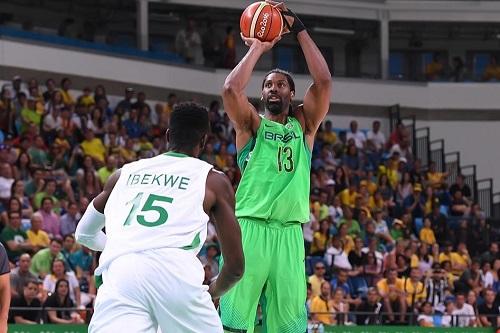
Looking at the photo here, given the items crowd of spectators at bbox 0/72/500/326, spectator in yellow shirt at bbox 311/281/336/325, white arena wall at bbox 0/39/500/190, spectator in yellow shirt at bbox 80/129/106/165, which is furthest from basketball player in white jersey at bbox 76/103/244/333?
white arena wall at bbox 0/39/500/190

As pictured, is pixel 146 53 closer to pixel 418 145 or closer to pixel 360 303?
pixel 418 145

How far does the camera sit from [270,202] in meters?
8.94

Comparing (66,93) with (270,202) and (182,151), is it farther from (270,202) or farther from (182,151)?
(182,151)

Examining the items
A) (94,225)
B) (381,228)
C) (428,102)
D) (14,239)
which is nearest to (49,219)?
(14,239)

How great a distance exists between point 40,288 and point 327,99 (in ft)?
27.4

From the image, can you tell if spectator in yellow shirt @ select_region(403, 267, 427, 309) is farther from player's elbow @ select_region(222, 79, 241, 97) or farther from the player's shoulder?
the player's shoulder

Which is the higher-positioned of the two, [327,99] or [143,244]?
[327,99]

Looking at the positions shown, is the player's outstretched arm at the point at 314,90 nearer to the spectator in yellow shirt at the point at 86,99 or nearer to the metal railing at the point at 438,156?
the spectator in yellow shirt at the point at 86,99

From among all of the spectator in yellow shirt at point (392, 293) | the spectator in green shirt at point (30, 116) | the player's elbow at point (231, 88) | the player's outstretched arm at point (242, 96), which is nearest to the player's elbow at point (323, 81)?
the player's outstretched arm at point (242, 96)

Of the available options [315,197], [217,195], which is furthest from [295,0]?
[217,195]

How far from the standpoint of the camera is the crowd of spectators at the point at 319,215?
58.2 ft

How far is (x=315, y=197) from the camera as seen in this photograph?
74.6 ft

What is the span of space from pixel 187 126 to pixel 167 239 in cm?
64

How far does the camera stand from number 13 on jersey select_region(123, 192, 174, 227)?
6445 mm
